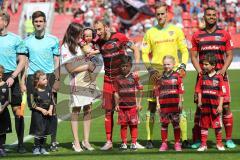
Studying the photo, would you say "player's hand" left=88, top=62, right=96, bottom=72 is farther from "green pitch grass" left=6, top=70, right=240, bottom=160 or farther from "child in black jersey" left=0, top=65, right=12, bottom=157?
"child in black jersey" left=0, top=65, right=12, bottom=157

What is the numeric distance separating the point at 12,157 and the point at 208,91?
2.96 m

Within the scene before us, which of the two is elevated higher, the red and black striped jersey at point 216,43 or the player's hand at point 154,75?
the red and black striped jersey at point 216,43

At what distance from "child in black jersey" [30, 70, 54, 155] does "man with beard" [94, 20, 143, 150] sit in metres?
0.92

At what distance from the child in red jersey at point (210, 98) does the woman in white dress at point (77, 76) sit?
1.66 m

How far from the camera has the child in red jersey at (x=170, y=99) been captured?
10.9 metres

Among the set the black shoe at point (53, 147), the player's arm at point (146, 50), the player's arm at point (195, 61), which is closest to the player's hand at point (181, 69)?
the player's arm at point (195, 61)

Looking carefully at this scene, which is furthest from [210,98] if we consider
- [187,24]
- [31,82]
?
[187,24]

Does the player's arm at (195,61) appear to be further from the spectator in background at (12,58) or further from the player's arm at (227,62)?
the spectator in background at (12,58)

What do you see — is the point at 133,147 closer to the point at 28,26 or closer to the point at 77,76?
the point at 77,76

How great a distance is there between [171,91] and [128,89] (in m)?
0.67

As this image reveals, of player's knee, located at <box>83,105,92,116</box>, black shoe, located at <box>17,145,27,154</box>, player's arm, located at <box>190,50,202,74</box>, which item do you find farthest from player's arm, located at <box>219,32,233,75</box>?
black shoe, located at <box>17,145,27,154</box>

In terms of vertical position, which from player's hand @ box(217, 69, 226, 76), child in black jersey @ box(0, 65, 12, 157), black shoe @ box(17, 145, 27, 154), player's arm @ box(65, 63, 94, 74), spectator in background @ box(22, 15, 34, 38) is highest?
spectator in background @ box(22, 15, 34, 38)

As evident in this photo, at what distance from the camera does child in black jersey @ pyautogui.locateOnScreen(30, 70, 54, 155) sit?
1089cm

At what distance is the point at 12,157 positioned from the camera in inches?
415
